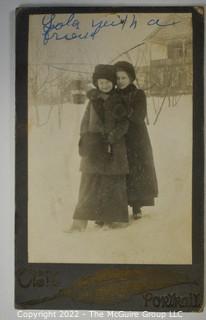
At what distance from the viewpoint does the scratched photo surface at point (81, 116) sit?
111 cm

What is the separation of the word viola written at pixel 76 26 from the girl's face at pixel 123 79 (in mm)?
140

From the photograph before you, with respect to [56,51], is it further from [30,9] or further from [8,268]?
[8,268]

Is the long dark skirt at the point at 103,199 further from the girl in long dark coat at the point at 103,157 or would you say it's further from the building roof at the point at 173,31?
the building roof at the point at 173,31

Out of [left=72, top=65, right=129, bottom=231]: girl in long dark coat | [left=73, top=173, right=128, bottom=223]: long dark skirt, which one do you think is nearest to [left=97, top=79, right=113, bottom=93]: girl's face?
[left=72, top=65, right=129, bottom=231]: girl in long dark coat

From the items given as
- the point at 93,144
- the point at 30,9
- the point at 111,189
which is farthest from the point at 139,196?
the point at 30,9

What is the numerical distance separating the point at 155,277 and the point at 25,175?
0.51 metres

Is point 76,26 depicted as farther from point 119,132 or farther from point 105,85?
point 119,132

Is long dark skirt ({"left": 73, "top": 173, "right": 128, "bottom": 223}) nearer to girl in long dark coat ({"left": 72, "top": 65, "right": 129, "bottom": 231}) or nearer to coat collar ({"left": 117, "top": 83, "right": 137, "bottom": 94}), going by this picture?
girl in long dark coat ({"left": 72, "top": 65, "right": 129, "bottom": 231})

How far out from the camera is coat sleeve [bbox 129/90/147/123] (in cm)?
112

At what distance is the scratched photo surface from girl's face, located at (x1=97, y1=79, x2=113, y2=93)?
0.03m

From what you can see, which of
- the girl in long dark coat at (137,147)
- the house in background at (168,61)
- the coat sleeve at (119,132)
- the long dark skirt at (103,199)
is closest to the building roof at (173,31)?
the house in background at (168,61)

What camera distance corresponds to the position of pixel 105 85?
1.13 meters

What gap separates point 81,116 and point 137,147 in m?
0.20

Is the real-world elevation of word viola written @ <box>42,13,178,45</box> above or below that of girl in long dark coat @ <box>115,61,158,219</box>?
above
